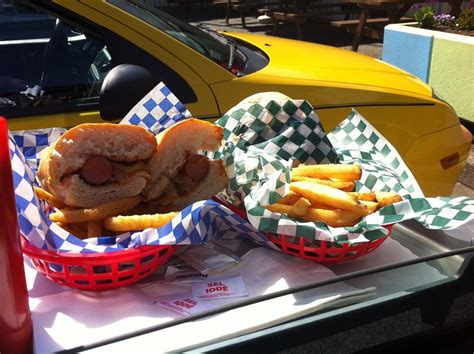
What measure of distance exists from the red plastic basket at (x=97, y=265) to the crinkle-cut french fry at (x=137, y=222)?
0.21 feet

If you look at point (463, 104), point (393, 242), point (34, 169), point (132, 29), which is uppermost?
point (132, 29)

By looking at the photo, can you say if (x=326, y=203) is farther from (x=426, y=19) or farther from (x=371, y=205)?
(x=426, y=19)

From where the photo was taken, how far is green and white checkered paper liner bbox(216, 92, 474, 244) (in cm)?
142

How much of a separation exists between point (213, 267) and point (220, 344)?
327 mm

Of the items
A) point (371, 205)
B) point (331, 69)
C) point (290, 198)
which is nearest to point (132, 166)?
point (290, 198)

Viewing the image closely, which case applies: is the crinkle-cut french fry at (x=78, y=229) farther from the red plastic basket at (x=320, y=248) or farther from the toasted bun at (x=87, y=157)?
the red plastic basket at (x=320, y=248)

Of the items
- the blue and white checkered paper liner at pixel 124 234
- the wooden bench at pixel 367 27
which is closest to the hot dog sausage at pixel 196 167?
the blue and white checkered paper liner at pixel 124 234

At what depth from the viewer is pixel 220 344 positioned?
1.20m

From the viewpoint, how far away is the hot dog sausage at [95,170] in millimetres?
1445

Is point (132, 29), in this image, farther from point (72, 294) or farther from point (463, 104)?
point (463, 104)

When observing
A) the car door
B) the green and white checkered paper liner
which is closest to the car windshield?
the car door

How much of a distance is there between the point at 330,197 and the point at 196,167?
0.37 meters

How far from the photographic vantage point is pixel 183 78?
3180 millimetres

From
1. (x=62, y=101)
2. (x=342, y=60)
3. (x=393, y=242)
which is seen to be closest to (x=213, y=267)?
(x=393, y=242)
